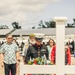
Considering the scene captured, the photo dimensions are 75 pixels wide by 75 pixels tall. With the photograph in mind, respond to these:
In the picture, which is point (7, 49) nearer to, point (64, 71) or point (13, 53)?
point (13, 53)

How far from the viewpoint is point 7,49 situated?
8.98 meters

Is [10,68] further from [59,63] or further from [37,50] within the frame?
[59,63]

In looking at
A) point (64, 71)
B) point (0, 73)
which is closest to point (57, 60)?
point (64, 71)

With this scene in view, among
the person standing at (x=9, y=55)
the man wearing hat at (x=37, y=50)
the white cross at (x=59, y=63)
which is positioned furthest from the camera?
the person standing at (x=9, y=55)

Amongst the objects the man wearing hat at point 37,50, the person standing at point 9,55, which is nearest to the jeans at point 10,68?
the person standing at point 9,55

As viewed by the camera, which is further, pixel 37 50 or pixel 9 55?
pixel 9 55

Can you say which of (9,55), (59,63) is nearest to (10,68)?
(9,55)

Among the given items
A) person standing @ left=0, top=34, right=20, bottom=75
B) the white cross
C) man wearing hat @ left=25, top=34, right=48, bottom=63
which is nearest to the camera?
the white cross

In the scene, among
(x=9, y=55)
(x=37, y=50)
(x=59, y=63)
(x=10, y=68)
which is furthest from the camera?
(x=10, y=68)

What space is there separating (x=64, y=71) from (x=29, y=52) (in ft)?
10.3

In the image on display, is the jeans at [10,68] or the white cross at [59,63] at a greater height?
the white cross at [59,63]

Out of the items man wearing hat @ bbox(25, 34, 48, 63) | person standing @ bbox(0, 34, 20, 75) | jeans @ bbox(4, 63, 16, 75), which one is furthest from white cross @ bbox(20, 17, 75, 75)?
jeans @ bbox(4, 63, 16, 75)

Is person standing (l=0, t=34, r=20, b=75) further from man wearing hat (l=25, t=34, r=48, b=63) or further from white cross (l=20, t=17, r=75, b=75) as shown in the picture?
white cross (l=20, t=17, r=75, b=75)

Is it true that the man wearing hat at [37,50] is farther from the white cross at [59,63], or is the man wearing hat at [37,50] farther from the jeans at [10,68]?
the white cross at [59,63]
